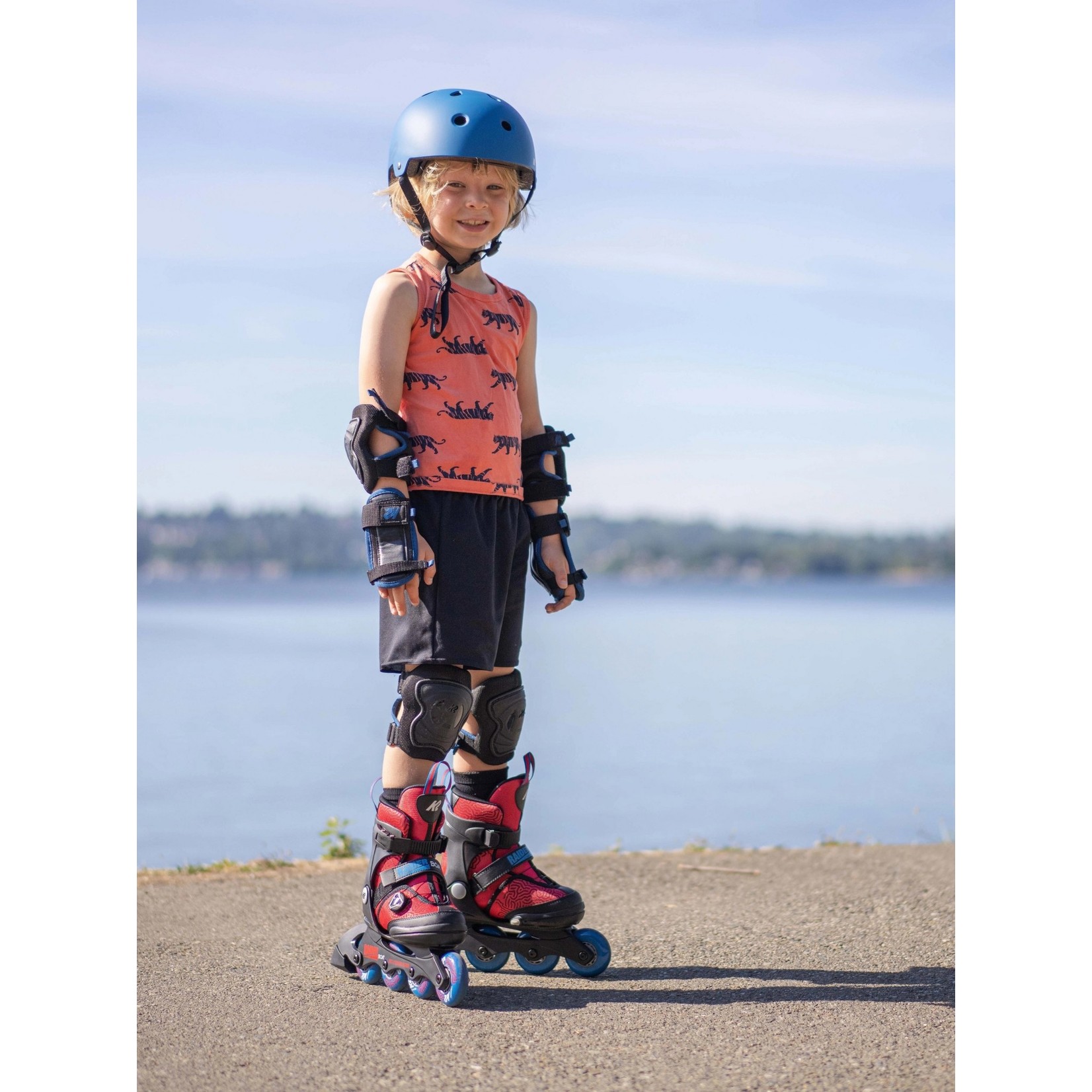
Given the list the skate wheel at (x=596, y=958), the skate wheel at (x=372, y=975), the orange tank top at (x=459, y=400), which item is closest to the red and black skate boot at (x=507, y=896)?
the skate wheel at (x=596, y=958)

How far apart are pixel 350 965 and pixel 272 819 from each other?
5.69 meters

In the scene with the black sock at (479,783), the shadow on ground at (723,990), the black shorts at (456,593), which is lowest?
the shadow on ground at (723,990)

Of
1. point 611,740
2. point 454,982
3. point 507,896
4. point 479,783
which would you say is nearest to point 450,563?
point 479,783

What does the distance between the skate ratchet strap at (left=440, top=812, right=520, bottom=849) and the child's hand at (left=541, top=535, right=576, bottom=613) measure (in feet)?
2.04

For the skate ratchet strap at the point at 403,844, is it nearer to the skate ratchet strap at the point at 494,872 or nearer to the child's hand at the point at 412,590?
the skate ratchet strap at the point at 494,872

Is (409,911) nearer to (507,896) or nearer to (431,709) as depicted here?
(507,896)

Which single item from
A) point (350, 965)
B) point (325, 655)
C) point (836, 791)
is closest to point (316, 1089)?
point (350, 965)

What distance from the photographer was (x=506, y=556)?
10.5 feet

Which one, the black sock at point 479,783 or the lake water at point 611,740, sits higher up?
the black sock at point 479,783

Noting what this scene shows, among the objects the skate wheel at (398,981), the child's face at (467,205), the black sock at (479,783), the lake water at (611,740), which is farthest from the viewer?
the lake water at (611,740)

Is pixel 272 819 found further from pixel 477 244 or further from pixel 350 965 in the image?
pixel 477 244

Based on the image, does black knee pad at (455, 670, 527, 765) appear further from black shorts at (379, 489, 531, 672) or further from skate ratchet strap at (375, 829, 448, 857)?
skate ratchet strap at (375, 829, 448, 857)

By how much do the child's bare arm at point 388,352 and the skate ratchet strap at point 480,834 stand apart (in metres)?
0.64

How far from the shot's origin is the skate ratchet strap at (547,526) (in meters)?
3.44
